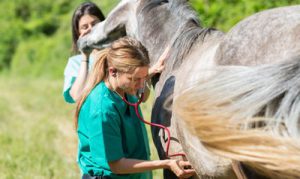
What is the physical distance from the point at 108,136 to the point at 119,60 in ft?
1.45

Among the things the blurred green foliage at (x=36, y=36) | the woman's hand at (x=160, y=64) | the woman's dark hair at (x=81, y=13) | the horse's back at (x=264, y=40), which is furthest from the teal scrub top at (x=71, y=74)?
the blurred green foliage at (x=36, y=36)

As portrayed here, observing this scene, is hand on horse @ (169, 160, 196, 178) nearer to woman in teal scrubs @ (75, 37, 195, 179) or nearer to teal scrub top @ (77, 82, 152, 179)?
woman in teal scrubs @ (75, 37, 195, 179)

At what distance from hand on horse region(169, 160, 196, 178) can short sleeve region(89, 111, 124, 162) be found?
1.06 ft

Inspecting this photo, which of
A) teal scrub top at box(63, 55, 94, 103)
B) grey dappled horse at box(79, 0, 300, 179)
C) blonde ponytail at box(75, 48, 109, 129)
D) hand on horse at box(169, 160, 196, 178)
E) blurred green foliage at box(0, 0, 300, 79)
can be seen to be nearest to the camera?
grey dappled horse at box(79, 0, 300, 179)

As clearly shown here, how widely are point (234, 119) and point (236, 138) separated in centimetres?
9

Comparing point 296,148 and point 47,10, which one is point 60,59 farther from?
point 296,148

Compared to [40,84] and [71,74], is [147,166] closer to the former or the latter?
[71,74]

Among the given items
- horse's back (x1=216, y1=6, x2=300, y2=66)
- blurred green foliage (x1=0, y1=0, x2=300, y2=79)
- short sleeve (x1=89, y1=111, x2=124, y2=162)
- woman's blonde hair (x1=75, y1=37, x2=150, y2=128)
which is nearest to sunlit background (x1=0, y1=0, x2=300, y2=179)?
blurred green foliage (x1=0, y1=0, x2=300, y2=79)

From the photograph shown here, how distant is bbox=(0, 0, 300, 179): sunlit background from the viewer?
7418mm

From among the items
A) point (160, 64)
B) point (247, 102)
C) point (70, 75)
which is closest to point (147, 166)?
point (160, 64)

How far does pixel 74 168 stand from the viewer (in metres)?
7.00

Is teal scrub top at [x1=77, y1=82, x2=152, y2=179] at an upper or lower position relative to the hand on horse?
upper

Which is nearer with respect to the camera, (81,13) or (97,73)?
(97,73)

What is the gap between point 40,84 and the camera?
18.5 metres
